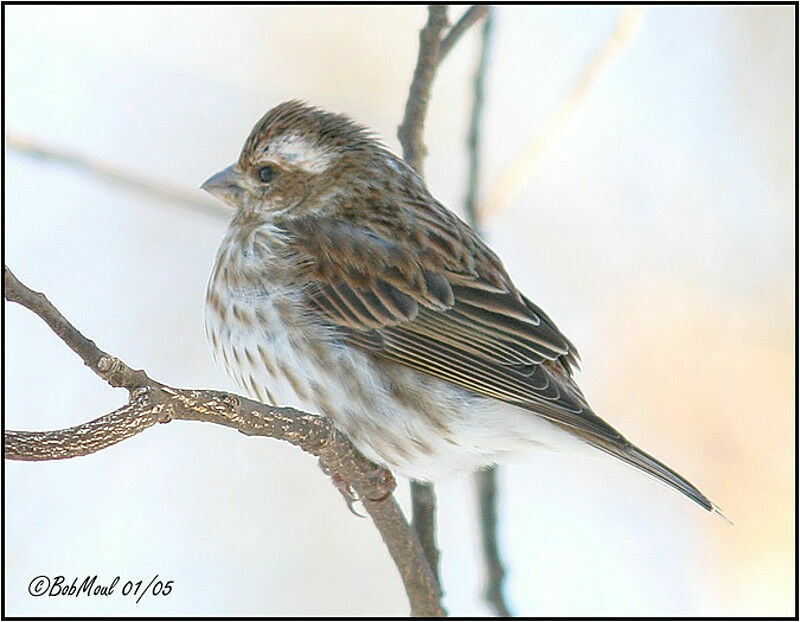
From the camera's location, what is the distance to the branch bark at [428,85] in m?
4.43

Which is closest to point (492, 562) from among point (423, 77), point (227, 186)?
point (423, 77)

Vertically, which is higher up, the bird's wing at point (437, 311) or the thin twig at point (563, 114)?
the thin twig at point (563, 114)

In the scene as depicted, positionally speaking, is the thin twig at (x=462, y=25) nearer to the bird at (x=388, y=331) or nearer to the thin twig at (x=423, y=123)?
the thin twig at (x=423, y=123)

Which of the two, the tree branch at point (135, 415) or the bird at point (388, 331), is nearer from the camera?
the tree branch at point (135, 415)

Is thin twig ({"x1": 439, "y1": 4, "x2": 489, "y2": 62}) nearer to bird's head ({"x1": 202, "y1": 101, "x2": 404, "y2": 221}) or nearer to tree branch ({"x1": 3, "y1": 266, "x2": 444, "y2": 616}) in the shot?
bird's head ({"x1": 202, "y1": 101, "x2": 404, "y2": 221})

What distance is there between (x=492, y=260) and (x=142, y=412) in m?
2.50

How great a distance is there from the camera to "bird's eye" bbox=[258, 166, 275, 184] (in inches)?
199

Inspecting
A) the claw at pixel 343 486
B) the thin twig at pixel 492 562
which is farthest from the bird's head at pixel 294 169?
the thin twig at pixel 492 562

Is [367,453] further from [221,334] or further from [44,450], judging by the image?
[44,450]

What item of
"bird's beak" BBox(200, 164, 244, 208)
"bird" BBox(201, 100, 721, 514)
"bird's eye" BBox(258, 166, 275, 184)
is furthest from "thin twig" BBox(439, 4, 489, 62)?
"bird's beak" BBox(200, 164, 244, 208)

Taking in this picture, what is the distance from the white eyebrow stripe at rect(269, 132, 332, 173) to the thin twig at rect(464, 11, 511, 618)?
79 centimetres

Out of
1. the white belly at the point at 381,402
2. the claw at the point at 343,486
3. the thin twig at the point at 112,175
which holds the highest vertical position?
the thin twig at the point at 112,175

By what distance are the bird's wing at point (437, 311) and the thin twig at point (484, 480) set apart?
0.27 m

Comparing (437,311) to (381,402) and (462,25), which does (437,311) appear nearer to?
(381,402)
